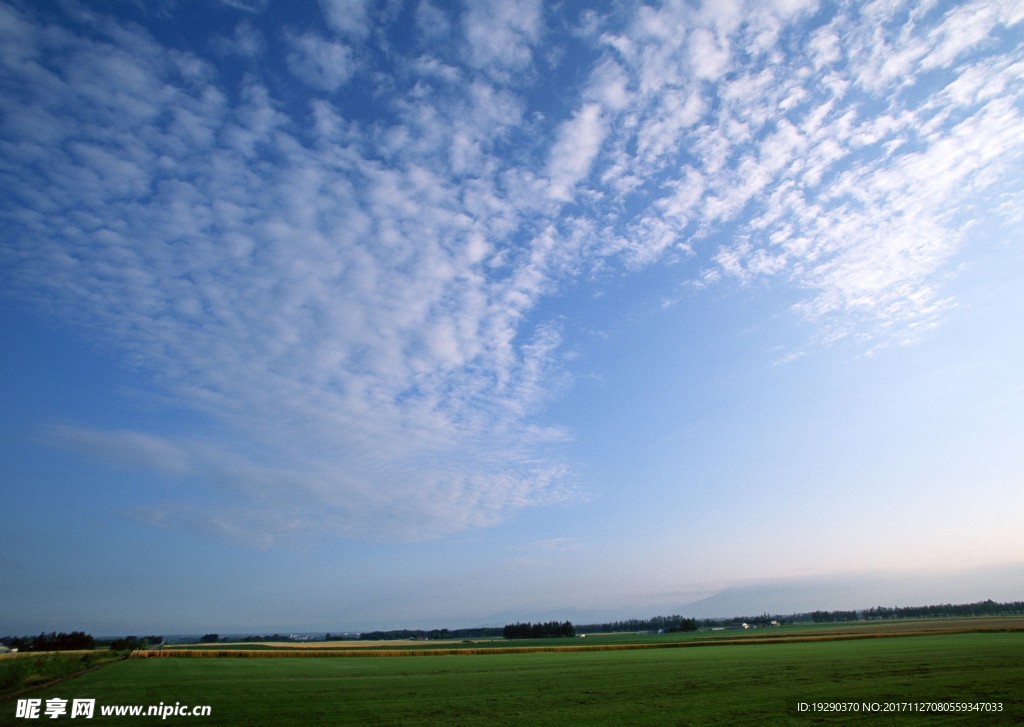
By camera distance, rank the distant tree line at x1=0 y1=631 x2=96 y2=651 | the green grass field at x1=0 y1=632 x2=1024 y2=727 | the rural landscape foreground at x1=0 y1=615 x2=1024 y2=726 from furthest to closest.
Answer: the distant tree line at x1=0 y1=631 x2=96 y2=651 < the green grass field at x1=0 y1=632 x2=1024 y2=727 < the rural landscape foreground at x1=0 y1=615 x2=1024 y2=726

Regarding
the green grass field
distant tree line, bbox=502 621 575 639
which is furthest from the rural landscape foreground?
distant tree line, bbox=502 621 575 639

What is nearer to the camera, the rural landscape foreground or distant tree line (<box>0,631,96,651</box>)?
the rural landscape foreground

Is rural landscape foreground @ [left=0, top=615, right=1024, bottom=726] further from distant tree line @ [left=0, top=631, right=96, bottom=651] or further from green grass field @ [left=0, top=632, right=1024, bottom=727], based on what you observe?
distant tree line @ [left=0, top=631, right=96, bottom=651]

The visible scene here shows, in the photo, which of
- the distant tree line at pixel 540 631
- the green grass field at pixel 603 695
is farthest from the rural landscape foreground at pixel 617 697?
the distant tree line at pixel 540 631

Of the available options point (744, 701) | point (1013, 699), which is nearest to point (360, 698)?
point (744, 701)

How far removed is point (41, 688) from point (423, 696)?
942 inches

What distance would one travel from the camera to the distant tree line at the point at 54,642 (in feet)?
331

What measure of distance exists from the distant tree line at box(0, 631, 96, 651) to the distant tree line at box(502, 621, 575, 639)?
109m

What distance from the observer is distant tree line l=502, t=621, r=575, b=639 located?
170087 mm

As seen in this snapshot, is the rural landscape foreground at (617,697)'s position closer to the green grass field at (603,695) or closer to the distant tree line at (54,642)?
the green grass field at (603,695)

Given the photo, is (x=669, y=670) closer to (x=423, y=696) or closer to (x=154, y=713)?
(x=423, y=696)

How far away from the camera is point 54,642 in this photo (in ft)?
338

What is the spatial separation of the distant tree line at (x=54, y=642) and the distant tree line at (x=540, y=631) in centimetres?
10920

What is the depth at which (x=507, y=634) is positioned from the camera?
Result: 17425 cm
